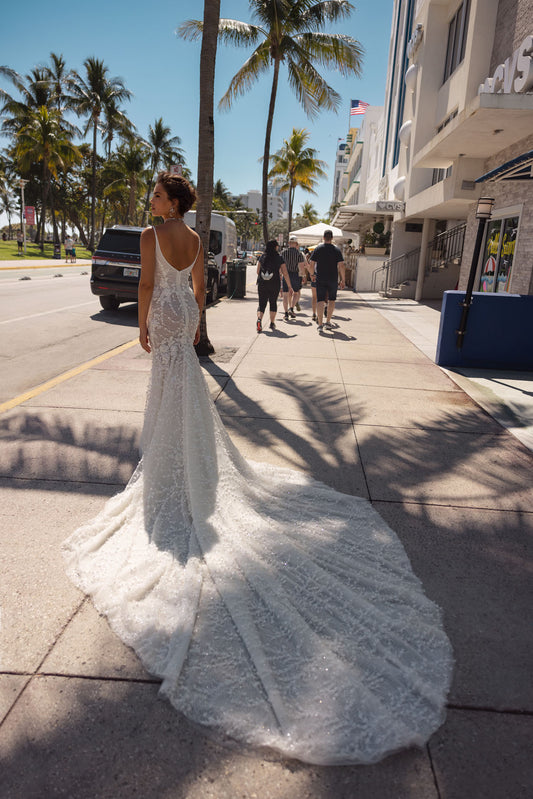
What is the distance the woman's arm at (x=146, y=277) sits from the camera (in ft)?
10.4

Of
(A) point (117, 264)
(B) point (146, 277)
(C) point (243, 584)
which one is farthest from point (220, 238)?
(C) point (243, 584)

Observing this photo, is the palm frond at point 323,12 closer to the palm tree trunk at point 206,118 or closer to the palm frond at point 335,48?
the palm frond at point 335,48

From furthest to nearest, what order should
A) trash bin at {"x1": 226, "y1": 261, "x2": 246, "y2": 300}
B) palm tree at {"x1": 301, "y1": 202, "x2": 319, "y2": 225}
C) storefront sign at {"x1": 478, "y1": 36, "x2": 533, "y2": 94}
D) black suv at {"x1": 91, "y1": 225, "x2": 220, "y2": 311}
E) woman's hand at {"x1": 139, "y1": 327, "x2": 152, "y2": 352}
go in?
1. palm tree at {"x1": 301, "y1": 202, "x2": 319, "y2": 225}
2. trash bin at {"x1": 226, "y1": 261, "x2": 246, "y2": 300}
3. black suv at {"x1": 91, "y1": 225, "x2": 220, "y2": 311}
4. storefront sign at {"x1": 478, "y1": 36, "x2": 533, "y2": 94}
5. woman's hand at {"x1": 139, "y1": 327, "x2": 152, "y2": 352}

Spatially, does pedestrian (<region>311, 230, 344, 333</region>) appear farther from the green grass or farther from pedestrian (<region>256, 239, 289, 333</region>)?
the green grass

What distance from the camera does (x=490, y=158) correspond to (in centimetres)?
1393

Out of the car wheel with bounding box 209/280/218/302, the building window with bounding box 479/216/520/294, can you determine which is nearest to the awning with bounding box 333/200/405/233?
the building window with bounding box 479/216/520/294

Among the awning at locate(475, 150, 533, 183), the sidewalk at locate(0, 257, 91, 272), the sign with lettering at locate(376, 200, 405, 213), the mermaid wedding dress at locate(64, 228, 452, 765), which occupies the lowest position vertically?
the mermaid wedding dress at locate(64, 228, 452, 765)

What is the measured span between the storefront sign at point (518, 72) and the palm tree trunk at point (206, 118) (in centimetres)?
492

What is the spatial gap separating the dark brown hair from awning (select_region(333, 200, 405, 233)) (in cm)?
2067

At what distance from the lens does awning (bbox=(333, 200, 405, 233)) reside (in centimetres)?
2241

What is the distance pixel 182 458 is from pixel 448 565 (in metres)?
1.66

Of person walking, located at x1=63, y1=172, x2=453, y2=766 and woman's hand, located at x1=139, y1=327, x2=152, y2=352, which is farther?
woman's hand, located at x1=139, y1=327, x2=152, y2=352

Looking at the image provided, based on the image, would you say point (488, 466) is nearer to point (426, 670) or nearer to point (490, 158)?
point (426, 670)

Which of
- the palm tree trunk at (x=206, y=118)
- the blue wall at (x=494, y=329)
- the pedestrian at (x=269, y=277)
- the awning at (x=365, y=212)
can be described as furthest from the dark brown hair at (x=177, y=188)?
the awning at (x=365, y=212)
